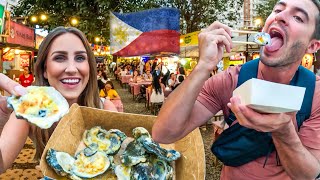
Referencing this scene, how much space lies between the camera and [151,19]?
18.6ft

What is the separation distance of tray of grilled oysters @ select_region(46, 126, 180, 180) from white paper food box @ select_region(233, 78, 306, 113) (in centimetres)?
69

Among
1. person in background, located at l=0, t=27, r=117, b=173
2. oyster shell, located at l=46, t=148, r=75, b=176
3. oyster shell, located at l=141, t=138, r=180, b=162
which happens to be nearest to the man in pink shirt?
oyster shell, located at l=141, t=138, r=180, b=162

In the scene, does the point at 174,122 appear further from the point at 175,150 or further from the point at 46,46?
the point at 46,46

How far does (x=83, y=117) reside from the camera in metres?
1.77

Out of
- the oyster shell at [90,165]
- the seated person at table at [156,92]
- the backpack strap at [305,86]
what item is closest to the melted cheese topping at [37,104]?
the oyster shell at [90,165]

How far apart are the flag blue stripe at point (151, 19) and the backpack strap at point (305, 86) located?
14.6 feet

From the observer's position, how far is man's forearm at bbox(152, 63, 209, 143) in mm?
1290

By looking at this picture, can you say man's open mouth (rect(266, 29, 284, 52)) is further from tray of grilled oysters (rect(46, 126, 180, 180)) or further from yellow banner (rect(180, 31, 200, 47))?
yellow banner (rect(180, 31, 200, 47))

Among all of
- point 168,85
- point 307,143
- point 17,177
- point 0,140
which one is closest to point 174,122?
point 307,143

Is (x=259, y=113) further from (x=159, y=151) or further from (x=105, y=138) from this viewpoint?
(x=105, y=138)

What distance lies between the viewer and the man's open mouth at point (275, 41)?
1.30 m

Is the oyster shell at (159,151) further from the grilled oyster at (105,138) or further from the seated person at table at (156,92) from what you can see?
the seated person at table at (156,92)

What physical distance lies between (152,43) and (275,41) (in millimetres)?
4563

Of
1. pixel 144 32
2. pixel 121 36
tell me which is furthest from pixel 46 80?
pixel 144 32
